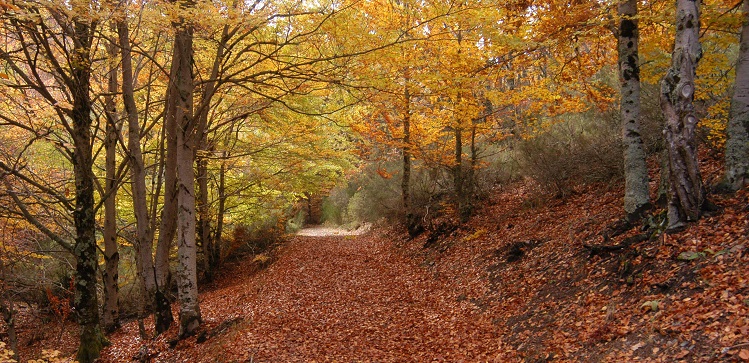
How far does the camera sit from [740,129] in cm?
615

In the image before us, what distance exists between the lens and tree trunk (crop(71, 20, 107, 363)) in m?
7.93

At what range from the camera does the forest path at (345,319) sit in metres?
6.58

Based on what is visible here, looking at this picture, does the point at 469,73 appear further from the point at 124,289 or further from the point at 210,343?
the point at 124,289

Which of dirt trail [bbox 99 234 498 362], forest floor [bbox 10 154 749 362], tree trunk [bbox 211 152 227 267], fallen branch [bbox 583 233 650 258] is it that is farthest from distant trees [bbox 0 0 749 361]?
dirt trail [bbox 99 234 498 362]

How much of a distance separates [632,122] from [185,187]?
797 centimetres

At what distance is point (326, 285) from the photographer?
11.5m

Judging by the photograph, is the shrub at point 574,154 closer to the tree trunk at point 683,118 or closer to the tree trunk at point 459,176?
the tree trunk at point 459,176

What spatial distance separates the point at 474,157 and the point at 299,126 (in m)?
5.22

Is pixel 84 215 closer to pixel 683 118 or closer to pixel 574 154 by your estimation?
pixel 683 118

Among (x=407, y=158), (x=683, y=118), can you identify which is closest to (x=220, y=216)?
(x=407, y=158)

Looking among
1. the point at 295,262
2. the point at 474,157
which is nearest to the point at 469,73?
the point at 474,157

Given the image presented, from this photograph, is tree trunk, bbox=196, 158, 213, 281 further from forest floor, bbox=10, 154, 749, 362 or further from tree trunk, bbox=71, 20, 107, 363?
tree trunk, bbox=71, 20, 107, 363

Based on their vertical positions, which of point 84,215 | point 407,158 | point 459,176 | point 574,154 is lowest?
point 84,215

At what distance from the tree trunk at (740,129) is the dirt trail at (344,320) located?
4162 millimetres
